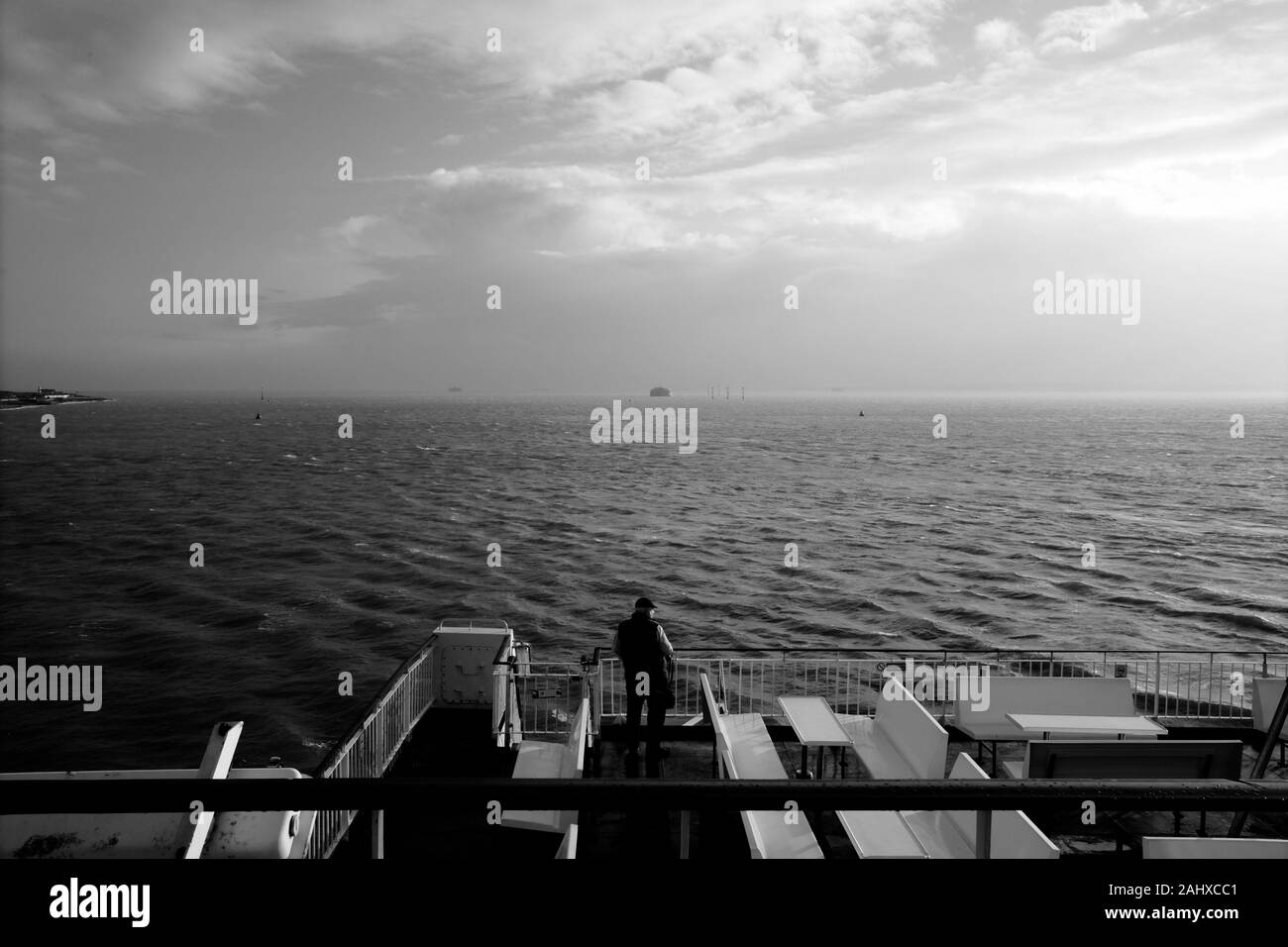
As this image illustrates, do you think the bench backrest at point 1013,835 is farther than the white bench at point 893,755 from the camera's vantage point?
No

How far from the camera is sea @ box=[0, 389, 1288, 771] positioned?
27947mm

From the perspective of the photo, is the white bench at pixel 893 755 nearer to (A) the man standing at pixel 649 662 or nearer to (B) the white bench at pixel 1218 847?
(B) the white bench at pixel 1218 847

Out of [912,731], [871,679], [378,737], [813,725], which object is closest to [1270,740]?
[912,731]

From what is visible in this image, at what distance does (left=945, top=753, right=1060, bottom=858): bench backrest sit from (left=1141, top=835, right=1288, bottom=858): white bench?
0.63m

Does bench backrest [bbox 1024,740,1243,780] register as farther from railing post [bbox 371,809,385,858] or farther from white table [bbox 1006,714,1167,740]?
railing post [bbox 371,809,385,858]

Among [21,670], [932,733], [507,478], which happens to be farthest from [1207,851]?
[507,478]

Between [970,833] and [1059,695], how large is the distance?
198 inches

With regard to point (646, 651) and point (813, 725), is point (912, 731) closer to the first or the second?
point (813, 725)

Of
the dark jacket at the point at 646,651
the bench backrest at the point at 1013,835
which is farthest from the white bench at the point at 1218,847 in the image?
the dark jacket at the point at 646,651

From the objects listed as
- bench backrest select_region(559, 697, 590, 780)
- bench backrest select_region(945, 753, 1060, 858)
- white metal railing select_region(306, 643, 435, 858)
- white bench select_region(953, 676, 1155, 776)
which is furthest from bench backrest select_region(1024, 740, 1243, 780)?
white metal railing select_region(306, 643, 435, 858)

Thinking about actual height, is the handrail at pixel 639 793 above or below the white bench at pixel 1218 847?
above

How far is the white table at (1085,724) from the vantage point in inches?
397

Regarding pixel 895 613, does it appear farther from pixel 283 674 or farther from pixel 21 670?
pixel 21 670
